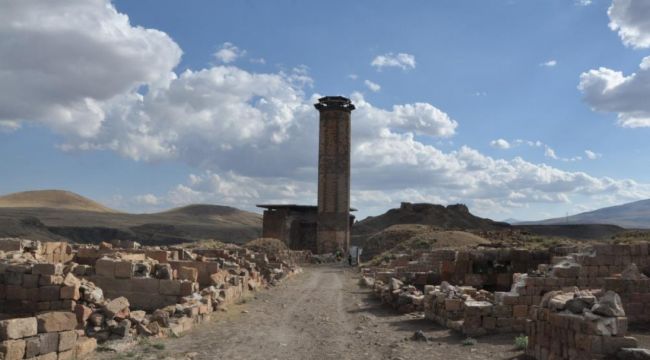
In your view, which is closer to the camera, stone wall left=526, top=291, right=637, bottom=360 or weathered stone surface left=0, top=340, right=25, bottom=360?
stone wall left=526, top=291, right=637, bottom=360

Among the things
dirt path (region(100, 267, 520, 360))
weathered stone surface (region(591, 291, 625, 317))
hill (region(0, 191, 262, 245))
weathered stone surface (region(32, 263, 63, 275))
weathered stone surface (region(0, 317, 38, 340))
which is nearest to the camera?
weathered stone surface (region(591, 291, 625, 317))

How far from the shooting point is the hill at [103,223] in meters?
58.9

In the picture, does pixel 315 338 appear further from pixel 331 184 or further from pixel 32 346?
pixel 331 184

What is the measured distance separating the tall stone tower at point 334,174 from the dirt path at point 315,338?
3890cm

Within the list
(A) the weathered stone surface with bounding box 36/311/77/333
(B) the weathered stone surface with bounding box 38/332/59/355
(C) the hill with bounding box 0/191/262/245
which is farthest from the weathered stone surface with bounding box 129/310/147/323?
(C) the hill with bounding box 0/191/262/245

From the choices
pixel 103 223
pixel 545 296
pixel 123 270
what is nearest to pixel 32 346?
pixel 123 270

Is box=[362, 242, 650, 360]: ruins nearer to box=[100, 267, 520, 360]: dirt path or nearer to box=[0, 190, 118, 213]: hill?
box=[100, 267, 520, 360]: dirt path

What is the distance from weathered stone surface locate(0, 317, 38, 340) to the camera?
8477 mm

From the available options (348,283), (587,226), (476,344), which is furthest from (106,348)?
(587,226)

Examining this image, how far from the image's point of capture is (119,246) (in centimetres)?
2436

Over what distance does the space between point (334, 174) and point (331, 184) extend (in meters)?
1.04

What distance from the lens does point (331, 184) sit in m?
58.2

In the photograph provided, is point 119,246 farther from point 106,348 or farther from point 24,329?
point 24,329

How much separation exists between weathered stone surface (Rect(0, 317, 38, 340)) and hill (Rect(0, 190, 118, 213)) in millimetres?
124101
